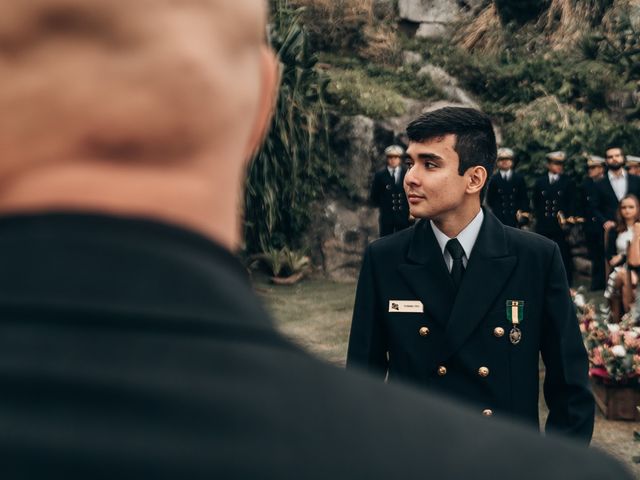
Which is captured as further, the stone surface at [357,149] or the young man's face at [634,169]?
the stone surface at [357,149]

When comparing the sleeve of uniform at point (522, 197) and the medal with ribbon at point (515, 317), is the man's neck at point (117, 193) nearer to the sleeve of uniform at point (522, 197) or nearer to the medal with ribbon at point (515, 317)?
the medal with ribbon at point (515, 317)

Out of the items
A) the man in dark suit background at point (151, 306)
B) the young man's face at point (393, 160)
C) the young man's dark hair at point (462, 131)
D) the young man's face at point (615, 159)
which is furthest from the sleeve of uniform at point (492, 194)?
the man in dark suit background at point (151, 306)

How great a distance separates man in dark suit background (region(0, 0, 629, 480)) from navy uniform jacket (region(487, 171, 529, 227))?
11579 millimetres

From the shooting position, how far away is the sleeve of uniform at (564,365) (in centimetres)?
261

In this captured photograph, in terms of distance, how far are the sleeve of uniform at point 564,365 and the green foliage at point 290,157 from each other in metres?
9.88

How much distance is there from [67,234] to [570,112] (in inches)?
580

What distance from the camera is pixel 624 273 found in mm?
8820

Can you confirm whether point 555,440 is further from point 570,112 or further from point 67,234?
point 570,112

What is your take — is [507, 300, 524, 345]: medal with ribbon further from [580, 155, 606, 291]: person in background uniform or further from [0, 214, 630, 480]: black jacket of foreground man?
[580, 155, 606, 291]: person in background uniform

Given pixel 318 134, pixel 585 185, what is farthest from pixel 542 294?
pixel 318 134

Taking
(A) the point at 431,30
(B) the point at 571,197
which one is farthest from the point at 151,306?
(A) the point at 431,30

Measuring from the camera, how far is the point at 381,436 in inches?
24.0

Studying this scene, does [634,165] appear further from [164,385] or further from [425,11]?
[164,385]

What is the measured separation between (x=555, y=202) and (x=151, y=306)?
39.4 ft
